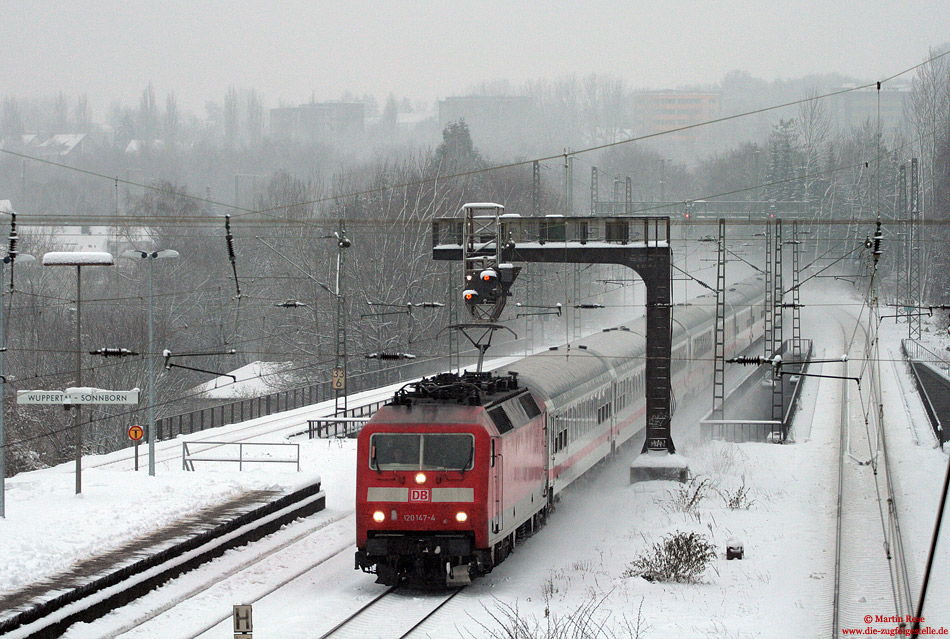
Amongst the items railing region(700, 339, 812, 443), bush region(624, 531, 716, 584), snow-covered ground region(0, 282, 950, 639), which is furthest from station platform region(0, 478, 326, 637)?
railing region(700, 339, 812, 443)

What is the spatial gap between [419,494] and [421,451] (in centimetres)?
66

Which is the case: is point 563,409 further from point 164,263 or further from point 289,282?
point 164,263

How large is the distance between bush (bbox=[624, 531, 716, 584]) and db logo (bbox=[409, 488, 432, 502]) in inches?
148

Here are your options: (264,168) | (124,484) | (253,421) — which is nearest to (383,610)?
(124,484)

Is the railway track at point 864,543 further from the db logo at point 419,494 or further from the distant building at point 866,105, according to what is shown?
the distant building at point 866,105

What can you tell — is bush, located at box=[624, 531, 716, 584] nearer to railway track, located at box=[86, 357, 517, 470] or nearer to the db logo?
the db logo

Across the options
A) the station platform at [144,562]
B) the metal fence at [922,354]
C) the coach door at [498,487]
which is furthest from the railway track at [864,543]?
the metal fence at [922,354]

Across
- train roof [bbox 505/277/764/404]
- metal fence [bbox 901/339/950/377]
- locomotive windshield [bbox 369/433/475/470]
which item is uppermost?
train roof [bbox 505/277/764/404]

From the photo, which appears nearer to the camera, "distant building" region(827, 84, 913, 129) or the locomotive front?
the locomotive front

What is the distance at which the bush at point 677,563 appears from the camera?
17578 mm

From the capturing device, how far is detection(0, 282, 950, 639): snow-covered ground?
1549 cm

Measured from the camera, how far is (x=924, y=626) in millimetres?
14789

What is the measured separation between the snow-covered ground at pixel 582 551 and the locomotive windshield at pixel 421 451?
6.84ft

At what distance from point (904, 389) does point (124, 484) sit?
1401 inches
